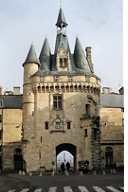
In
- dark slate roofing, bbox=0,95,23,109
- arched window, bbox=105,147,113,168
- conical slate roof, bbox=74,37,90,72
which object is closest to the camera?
conical slate roof, bbox=74,37,90,72

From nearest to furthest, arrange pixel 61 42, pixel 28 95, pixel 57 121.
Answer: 1. pixel 57 121
2. pixel 28 95
3. pixel 61 42

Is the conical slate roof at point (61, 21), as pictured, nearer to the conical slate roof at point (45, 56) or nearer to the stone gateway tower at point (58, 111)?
the conical slate roof at point (45, 56)

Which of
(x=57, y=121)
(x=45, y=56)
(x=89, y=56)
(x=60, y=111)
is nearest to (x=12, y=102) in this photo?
(x=45, y=56)

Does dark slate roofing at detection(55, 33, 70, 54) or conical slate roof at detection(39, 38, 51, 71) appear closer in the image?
conical slate roof at detection(39, 38, 51, 71)

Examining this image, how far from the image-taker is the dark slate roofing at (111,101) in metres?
44.9

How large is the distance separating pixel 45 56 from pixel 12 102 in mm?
11281

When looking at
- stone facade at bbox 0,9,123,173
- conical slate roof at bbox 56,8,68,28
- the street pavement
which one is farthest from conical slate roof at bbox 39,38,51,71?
the street pavement

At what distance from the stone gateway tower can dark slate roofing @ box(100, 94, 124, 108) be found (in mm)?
7290

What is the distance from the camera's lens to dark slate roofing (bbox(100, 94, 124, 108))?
44859mm

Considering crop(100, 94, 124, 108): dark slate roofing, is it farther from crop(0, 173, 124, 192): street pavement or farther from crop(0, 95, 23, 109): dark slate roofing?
crop(0, 173, 124, 192): street pavement

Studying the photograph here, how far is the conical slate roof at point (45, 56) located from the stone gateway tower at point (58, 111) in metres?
0.15

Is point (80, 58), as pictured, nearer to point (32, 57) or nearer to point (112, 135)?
point (32, 57)

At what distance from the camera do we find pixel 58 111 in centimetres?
3588

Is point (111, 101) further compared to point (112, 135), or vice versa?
point (111, 101)
